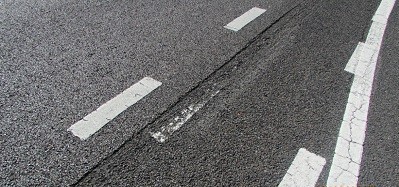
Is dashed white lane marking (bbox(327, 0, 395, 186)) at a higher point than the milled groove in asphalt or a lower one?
lower

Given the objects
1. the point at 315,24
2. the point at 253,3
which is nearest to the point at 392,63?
the point at 315,24

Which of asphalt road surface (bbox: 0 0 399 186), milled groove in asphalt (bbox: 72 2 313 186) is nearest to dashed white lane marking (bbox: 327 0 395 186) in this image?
asphalt road surface (bbox: 0 0 399 186)

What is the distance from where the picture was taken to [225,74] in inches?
161

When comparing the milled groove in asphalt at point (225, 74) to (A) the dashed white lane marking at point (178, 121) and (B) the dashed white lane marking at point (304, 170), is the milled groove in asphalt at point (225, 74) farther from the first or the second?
(B) the dashed white lane marking at point (304, 170)

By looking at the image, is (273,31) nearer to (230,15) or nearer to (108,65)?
(230,15)

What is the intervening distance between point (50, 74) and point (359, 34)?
4016mm

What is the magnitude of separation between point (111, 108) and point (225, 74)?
129 cm

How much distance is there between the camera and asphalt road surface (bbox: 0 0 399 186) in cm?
292

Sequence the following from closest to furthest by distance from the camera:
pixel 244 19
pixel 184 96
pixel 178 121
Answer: pixel 178 121 < pixel 184 96 < pixel 244 19

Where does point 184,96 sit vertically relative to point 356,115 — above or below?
above

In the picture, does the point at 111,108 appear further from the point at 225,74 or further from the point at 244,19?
the point at 244,19

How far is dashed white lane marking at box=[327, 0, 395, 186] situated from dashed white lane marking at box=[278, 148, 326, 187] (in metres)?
0.11

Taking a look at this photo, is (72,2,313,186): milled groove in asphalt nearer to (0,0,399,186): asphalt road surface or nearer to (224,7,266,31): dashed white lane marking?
(0,0,399,186): asphalt road surface

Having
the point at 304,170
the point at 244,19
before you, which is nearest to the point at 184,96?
the point at 304,170
